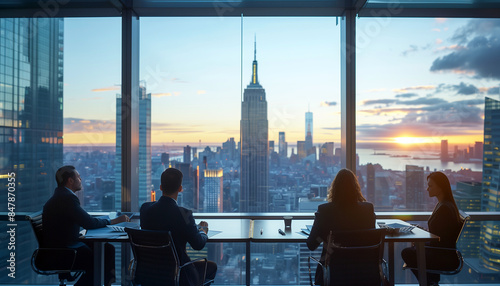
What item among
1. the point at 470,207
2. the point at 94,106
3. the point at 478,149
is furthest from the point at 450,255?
the point at 94,106

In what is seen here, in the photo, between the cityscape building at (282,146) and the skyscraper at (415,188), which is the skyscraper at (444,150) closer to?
the skyscraper at (415,188)

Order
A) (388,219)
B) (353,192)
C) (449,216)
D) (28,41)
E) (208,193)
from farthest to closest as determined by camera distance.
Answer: (28,41)
(208,193)
(388,219)
(449,216)
(353,192)

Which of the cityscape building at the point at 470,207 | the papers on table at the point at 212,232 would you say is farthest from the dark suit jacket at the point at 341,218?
the cityscape building at the point at 470,207

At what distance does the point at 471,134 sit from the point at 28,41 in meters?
5.55

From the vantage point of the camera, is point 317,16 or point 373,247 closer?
point 373,247

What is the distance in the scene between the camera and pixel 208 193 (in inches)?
156

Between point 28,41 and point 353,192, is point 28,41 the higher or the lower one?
the higher one

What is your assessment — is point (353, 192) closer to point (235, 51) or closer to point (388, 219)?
point (388, 219)

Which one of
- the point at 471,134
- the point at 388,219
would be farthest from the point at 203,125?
the point at 471,134

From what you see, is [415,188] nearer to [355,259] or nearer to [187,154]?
[355,259]

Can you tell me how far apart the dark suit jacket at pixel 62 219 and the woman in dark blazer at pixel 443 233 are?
9.39ft

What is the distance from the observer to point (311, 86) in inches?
158

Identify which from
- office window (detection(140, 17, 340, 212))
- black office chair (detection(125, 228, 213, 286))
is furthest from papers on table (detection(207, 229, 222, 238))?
office window (detection(140, 17, 340, 212))

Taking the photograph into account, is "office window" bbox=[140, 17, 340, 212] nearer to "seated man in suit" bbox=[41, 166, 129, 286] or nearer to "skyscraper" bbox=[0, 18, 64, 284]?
A: "seated man in suit" bbox=[41, 166, 129, 286]
